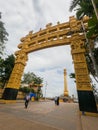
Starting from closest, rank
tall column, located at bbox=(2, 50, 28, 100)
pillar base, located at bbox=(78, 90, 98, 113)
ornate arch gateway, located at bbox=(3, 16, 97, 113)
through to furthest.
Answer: pillar base, located at bbox=(78, 90, 98, 113)
ornate arch gateway, located at bbox=(3, 16, 97, 113)
tall column, located at bbox=(2, 50, 28, 100)

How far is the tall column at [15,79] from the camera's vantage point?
1417 cm

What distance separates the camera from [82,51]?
11.1 m

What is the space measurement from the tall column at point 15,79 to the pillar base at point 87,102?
23.9ft

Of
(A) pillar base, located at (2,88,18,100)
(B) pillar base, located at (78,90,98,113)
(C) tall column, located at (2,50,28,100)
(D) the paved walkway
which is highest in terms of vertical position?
(C) tall column, located at (2,50,28,100)

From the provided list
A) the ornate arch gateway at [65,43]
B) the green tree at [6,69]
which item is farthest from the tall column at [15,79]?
the green tree at [6,69]

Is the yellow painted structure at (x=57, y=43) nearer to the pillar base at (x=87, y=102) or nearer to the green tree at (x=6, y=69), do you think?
the pillar base at (x=87, y=102)

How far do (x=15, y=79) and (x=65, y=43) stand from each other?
6.30 metres

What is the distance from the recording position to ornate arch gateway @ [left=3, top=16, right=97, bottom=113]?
985 centimetres

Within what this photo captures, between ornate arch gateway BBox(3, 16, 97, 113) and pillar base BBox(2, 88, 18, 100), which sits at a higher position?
ornate arch gateway BBox(3, 16, 97, 113)

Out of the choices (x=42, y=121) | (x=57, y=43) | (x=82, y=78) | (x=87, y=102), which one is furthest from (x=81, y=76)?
(x=42, y=121)

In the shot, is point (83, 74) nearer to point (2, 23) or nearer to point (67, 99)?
point (2, 23)

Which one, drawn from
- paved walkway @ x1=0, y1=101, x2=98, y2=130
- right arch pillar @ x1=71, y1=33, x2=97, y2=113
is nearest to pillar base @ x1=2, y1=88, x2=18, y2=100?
paved walkway @ x1=0, y1=101, x2=98, y2=130

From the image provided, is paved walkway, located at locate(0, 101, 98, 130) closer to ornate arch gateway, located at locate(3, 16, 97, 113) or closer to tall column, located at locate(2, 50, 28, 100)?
ornate arch gateway, located at locate(3, 16, 97, 113)

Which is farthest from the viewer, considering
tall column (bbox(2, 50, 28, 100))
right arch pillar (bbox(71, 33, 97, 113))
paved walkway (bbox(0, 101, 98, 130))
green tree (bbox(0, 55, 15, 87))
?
green tree (bbox(0, 55, 15, 87))
